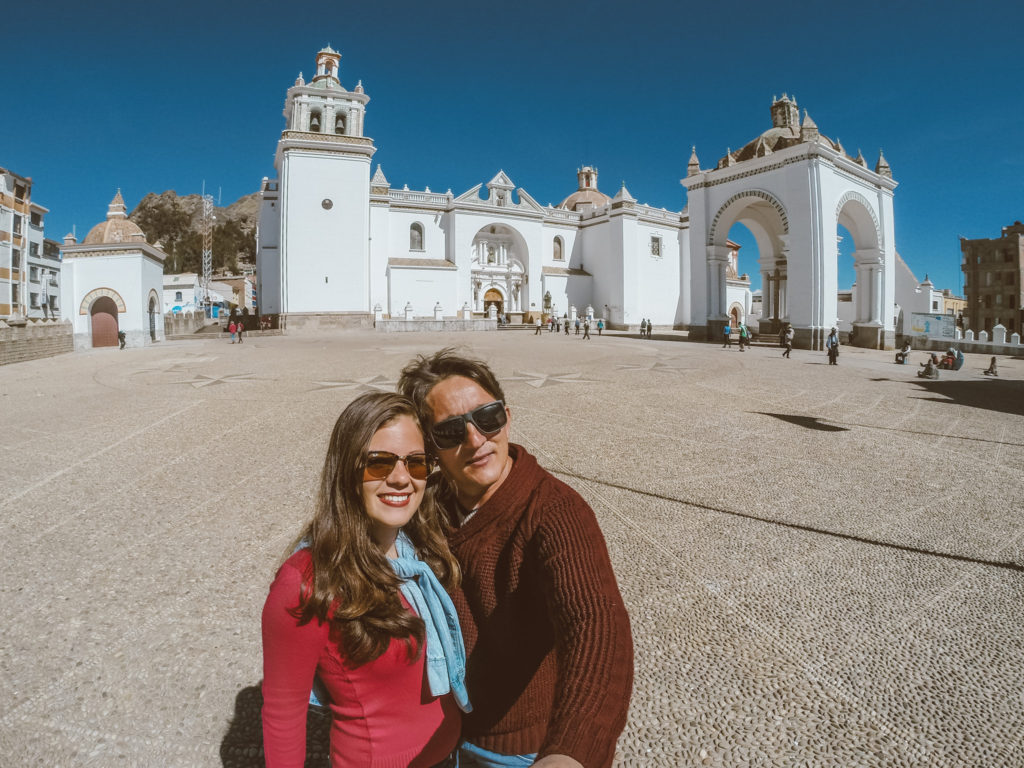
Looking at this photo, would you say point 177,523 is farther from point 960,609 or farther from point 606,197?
point 606,197

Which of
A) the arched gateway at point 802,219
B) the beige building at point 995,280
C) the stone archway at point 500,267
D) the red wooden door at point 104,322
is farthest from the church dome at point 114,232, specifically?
the beige building at point 995,280

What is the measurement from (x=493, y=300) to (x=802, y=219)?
21.8m

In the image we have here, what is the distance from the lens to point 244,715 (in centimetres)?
222

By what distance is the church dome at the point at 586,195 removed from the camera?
5014 cm

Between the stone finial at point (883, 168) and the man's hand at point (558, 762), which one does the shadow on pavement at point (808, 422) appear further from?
the stone finial at point (883, 168)

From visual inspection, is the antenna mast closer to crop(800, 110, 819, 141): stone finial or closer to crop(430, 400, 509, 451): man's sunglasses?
crop(800, 110, 819, 141): stone finial

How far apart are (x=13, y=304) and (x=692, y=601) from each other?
43484 mm

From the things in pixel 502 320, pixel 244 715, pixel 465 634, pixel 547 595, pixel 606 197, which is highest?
pixel 606 197

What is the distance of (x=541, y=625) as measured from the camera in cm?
143

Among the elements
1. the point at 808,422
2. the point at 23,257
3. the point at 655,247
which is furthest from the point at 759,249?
the point at 23,257

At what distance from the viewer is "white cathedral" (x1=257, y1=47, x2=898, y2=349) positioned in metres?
23.3

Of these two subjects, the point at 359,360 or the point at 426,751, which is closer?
the point at 426,751

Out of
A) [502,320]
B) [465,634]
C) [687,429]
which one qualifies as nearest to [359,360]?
[687,429]

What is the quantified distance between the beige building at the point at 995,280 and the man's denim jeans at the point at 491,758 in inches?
2392
